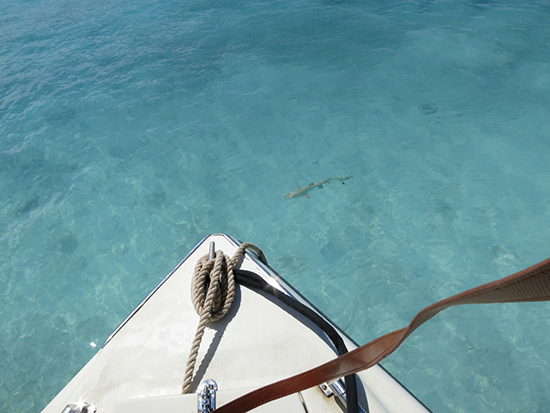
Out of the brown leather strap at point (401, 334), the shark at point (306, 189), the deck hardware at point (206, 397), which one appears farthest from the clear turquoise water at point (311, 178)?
the brown leather strap at point (401, 334)

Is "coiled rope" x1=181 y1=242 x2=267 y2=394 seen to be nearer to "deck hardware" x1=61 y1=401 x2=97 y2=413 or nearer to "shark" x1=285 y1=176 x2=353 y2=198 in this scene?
"deck hardware" x1=61 y1=401 x2=97 y2=413

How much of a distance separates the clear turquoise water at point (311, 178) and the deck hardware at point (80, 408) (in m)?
2.81

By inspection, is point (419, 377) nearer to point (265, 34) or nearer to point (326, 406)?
point (326, 406)

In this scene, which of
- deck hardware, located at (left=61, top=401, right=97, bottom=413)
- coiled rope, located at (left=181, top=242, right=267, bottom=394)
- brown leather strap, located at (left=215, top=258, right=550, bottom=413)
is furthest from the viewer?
coiled rope, located at (left=181, top=242, right=267, bottom=394)

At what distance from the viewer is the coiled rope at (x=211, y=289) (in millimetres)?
1847

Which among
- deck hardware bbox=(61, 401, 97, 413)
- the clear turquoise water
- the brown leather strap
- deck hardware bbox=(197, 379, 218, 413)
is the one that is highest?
the brown leather strap

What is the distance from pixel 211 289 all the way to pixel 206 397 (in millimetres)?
582

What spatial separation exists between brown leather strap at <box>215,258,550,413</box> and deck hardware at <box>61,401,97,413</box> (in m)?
0.76

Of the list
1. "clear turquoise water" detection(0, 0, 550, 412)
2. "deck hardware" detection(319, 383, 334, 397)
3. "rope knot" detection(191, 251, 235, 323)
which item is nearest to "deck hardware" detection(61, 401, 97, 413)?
"rope knot" detection(191, 251, 235, 323)

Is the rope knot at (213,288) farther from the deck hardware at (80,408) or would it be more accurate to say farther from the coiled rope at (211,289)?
the deck hardware at (80,408)

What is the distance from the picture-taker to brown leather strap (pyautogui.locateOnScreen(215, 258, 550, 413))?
580 mm

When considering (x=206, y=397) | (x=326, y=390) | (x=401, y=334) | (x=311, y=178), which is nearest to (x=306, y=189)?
(x=311, y=178)

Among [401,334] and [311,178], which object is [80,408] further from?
[311,178]

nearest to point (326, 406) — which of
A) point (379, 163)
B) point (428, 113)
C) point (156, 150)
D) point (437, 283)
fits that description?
point (437, 283)
